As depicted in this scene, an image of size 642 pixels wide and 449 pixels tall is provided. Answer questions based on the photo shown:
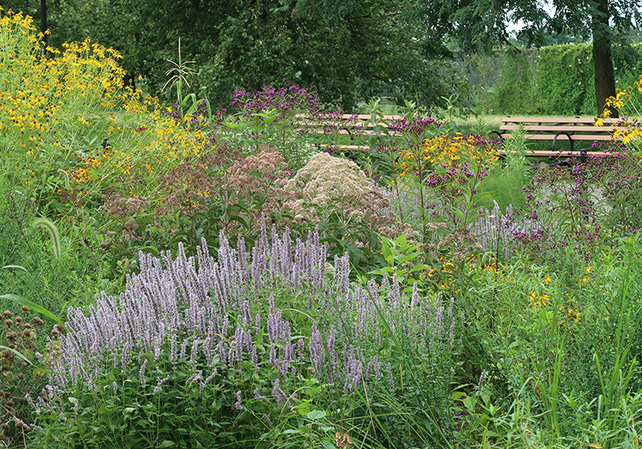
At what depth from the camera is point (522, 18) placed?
11.7 meters

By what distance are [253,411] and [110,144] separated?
5034 millimetres

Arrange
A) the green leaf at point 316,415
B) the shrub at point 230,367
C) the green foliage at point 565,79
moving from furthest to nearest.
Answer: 1. the green foliage at point 565,79
2. the shrub at point 230,367
3. the green leaf at point 316,415

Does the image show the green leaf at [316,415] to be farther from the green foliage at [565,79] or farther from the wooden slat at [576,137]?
the green foliage at [565,79]

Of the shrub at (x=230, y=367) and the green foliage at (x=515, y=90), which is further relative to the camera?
the green foliage at (x=515, y=90)

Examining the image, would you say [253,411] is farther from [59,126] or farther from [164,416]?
[59,126]

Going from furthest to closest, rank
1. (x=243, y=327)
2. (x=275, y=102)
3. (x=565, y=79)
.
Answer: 1. (x=565, y=79)
2. (x=275, y=102)
3. (x=243, y=327)

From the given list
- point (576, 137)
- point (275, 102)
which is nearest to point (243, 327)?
point (275, 102)

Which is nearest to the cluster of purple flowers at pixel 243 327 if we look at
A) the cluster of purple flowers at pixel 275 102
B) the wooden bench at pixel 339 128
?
the cluster of purple flowers at pixel 275 102

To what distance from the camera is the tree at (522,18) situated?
11.3 m

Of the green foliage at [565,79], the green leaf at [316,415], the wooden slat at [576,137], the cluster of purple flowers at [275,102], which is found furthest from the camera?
the green foliage at [565,79]

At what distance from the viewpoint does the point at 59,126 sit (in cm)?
665

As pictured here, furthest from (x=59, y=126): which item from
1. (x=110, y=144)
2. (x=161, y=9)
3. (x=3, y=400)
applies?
(x=161, y=9)

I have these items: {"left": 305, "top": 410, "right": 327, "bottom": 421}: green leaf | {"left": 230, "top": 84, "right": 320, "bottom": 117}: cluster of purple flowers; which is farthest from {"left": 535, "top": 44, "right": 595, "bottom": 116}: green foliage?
{"left": 305, "top": 410, "right": 327, "bottom": 421}: green leaf

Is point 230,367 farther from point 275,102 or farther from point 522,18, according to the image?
point 522,18
